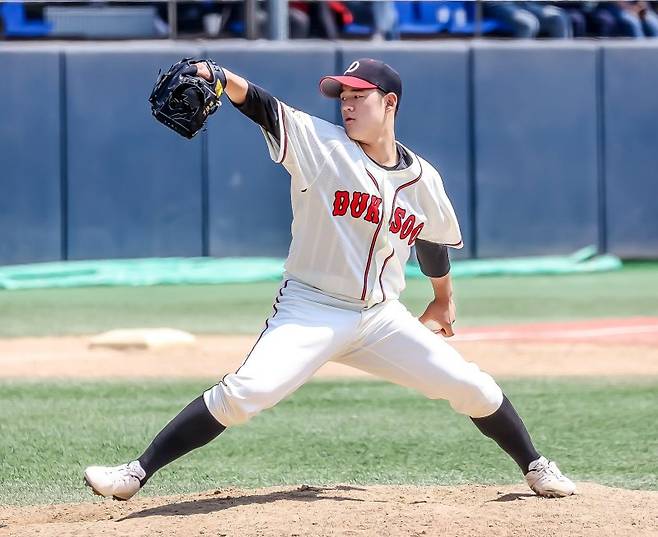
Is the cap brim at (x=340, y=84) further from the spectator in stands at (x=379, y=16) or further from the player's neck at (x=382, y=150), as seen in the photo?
the spectator in stands at (x=379, y=16)

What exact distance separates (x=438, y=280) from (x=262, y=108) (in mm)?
1012

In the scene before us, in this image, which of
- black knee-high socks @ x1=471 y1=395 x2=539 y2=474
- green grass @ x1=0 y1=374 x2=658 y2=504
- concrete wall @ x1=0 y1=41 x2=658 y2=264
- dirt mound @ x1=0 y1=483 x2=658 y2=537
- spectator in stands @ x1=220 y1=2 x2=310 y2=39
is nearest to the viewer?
dirt mound @ x1=0 y1=483 x2=658 y2=537

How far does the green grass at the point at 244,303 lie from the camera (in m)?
10.1

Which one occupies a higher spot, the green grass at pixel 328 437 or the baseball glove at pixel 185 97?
the baseball glove at pixel 185 97

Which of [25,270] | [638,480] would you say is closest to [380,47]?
[25,270]

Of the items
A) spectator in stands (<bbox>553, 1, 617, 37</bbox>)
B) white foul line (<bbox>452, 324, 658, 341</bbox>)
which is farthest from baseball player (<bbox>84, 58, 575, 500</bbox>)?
spectator in stands (<bbox>553, 1, 617, 37</bbox>)

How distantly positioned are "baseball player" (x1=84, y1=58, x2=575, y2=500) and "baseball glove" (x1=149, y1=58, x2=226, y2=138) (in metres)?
0.07

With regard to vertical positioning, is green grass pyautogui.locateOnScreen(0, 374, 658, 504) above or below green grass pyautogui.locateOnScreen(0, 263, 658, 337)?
above

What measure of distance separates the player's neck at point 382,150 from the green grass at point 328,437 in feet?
4.54

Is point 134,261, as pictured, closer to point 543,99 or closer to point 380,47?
point 380,47

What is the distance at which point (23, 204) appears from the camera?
13117 mm

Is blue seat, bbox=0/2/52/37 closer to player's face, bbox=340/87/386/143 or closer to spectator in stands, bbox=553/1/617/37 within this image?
spectator in stands, bbox=553/1/617/37

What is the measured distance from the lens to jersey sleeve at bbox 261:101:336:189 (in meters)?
4.25

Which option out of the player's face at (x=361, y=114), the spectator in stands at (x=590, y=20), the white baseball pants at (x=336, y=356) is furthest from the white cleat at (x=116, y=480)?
the spectator in stands at (x=590, y=20)
